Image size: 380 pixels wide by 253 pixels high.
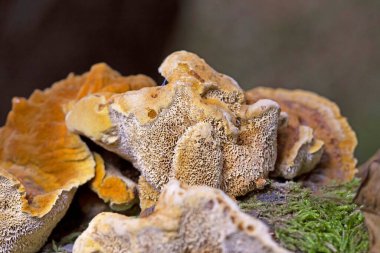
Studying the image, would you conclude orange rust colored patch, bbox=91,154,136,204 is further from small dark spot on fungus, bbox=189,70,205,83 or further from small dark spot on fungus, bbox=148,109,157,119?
small dark spot on fungus, bbox=189,70,205,83

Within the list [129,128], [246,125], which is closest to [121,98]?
[129,128]

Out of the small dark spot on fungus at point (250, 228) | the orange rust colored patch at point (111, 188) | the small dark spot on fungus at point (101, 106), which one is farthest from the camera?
the orange rust colored patch at point (111, 188)

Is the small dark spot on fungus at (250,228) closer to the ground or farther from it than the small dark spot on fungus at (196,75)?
closer to the ground

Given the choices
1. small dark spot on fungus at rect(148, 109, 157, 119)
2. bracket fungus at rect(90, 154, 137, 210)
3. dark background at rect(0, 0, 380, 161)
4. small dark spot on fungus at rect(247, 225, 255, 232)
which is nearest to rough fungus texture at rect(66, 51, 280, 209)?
small dark spot on fungus at rect(148, 109, 157, 119)

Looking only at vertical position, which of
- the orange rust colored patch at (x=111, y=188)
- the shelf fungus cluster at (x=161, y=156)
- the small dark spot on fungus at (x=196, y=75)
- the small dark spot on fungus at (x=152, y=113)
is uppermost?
the small dark spot on fungus at (x=196, y=75)

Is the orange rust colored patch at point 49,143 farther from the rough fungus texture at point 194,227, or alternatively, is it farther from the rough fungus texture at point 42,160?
the rough fungus texture at point 194,227

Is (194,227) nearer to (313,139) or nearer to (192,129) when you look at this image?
(192,129)

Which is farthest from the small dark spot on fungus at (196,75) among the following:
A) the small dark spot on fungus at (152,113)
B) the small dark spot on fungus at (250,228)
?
the small dark spot on fungus at (250,228)

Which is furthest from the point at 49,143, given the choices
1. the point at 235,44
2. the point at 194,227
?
the point at 235,44
